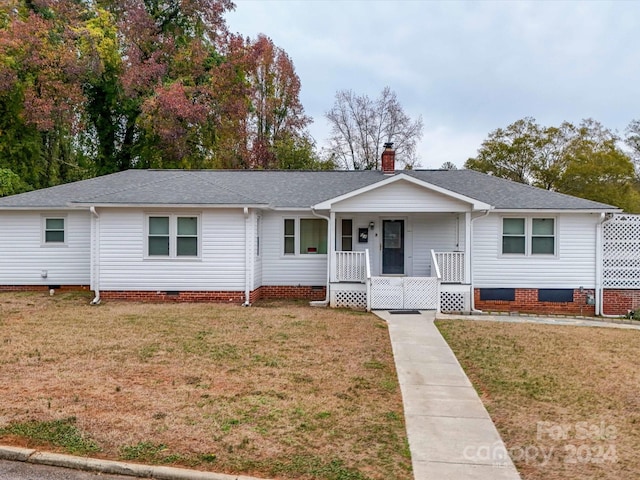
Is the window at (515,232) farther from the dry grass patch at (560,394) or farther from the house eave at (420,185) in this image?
the dry grass patch at (560,394)

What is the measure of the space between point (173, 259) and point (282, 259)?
3.29m

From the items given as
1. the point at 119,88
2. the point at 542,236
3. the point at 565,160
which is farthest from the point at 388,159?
the point at 565,160

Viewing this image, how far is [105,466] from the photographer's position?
3.87 m

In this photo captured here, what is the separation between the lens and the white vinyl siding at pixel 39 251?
47.3ft

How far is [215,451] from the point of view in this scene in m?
4.15

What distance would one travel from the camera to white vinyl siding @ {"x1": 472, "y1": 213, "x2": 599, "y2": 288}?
13609 millimetres

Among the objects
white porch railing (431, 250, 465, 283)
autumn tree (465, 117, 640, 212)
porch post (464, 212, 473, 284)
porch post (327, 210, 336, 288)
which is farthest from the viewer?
autumn tree (465, 117, 640, 212)

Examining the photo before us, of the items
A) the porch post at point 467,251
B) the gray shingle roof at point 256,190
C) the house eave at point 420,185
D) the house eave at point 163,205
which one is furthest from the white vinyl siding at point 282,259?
the porch post at point 467,251

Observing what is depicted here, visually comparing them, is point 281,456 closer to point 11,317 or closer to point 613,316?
point 11,317

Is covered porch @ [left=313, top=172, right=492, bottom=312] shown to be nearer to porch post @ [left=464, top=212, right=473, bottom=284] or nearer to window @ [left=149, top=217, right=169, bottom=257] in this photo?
porch post @ [left=464, top=212, right=473, bottom=284]

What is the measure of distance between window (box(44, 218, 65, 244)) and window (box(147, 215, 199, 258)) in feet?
12.0

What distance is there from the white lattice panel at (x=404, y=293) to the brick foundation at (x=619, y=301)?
5.60m

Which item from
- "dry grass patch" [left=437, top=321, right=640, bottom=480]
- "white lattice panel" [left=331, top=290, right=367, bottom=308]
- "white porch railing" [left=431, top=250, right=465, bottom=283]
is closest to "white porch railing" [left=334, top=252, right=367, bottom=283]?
"white lattice panel" [left=331, top=290, right=367, bottom=308]

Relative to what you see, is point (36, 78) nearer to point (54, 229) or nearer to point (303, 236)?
point (54, 229)
